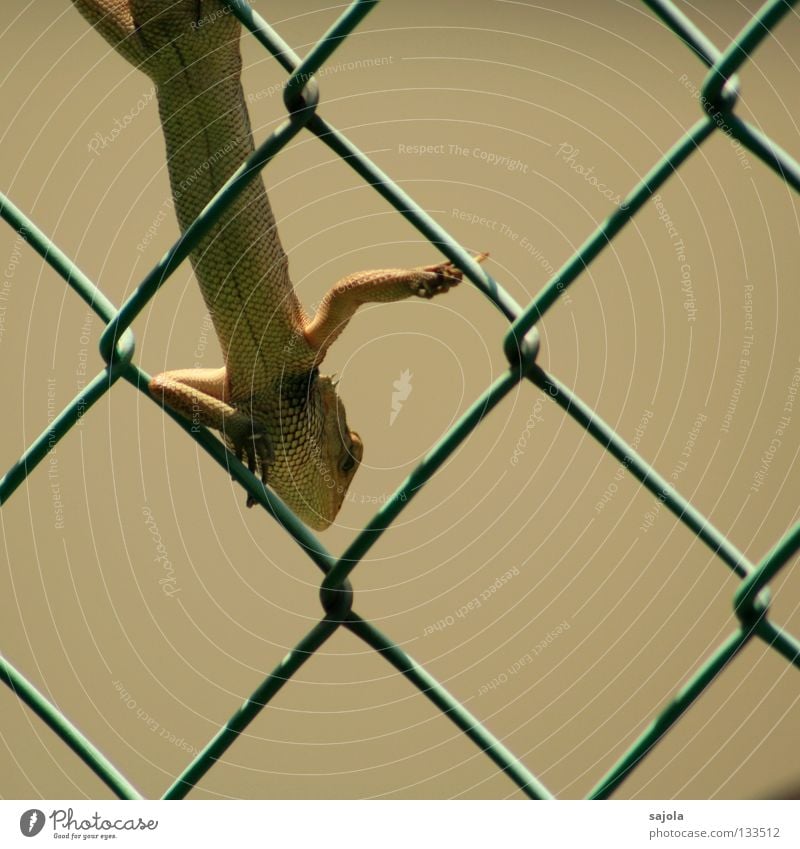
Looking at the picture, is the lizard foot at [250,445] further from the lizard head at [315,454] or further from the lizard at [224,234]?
the lizard head at [315,454]

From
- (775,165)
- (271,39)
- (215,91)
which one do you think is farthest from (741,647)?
(215,91)

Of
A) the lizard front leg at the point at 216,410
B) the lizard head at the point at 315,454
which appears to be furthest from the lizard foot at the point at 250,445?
the lizard head at the point at 315,454

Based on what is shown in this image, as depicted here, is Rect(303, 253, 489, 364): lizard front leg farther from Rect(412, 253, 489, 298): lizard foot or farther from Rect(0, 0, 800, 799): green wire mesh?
Rect(0, 0, 800, 799): green wire mesh

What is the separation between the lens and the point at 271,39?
1.02 m

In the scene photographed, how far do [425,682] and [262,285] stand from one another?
0.65 meters

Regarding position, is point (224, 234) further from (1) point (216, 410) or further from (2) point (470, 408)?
(2) point (470, 408)

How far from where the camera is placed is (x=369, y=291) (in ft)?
4.45

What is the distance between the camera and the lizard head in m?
1.60

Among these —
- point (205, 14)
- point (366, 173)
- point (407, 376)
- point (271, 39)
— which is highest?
point (205, 14)

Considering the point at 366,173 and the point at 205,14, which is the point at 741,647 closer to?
the point at 366,173

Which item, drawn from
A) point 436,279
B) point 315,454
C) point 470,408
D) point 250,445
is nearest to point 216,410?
point 250,445

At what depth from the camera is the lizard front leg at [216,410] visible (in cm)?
138

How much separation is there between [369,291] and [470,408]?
16.2 inches

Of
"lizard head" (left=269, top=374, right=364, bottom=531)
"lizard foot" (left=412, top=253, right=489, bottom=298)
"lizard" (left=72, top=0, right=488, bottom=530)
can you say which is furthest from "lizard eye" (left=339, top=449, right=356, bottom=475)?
"lizard foot" (left=412, top=253, right=489, bottom=298)
